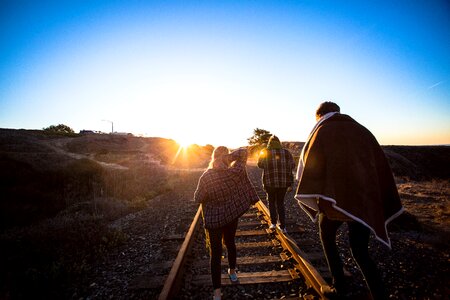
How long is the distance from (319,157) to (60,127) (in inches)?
2751

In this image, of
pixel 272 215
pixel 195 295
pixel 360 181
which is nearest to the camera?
pixel 360 181

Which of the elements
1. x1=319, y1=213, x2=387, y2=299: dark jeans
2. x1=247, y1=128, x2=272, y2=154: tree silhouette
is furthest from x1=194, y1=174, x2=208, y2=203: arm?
x1=247, y1=128, x2=272, y2=154: tree silhouette

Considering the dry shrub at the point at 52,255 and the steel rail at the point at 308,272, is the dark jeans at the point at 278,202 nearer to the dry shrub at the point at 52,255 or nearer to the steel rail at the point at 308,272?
the steel rail at the point at 308,272

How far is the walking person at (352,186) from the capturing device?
2.36m

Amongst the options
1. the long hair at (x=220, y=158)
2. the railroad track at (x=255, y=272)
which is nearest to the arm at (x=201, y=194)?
the long hair at (x=220, y=158)

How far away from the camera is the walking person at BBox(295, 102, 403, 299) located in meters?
2.36

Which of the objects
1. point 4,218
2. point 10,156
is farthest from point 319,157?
point 10,156

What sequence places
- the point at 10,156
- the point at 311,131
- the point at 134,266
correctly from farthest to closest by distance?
1. the point at 10,156
2. the point at 134,266
3. the point at 311,131

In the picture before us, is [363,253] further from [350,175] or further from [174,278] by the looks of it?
[174,278]

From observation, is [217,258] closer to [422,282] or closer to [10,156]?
[422,282]

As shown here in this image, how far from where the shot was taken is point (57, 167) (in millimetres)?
9891

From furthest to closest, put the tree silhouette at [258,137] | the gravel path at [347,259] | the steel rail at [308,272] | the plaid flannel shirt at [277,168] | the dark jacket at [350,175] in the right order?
the tree silhouette at [258,137]
the plaid flannel shirt at [277,168]
the gravel path at [347,259]
the steel rail at [308,272]
the dark jacket at [350,175]

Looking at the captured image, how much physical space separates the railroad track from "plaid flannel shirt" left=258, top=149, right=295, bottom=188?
3.36 ft

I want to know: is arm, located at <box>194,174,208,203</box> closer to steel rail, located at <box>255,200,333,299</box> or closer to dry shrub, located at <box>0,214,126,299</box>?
steel rail, located at <box>255,200,333,299</box>
